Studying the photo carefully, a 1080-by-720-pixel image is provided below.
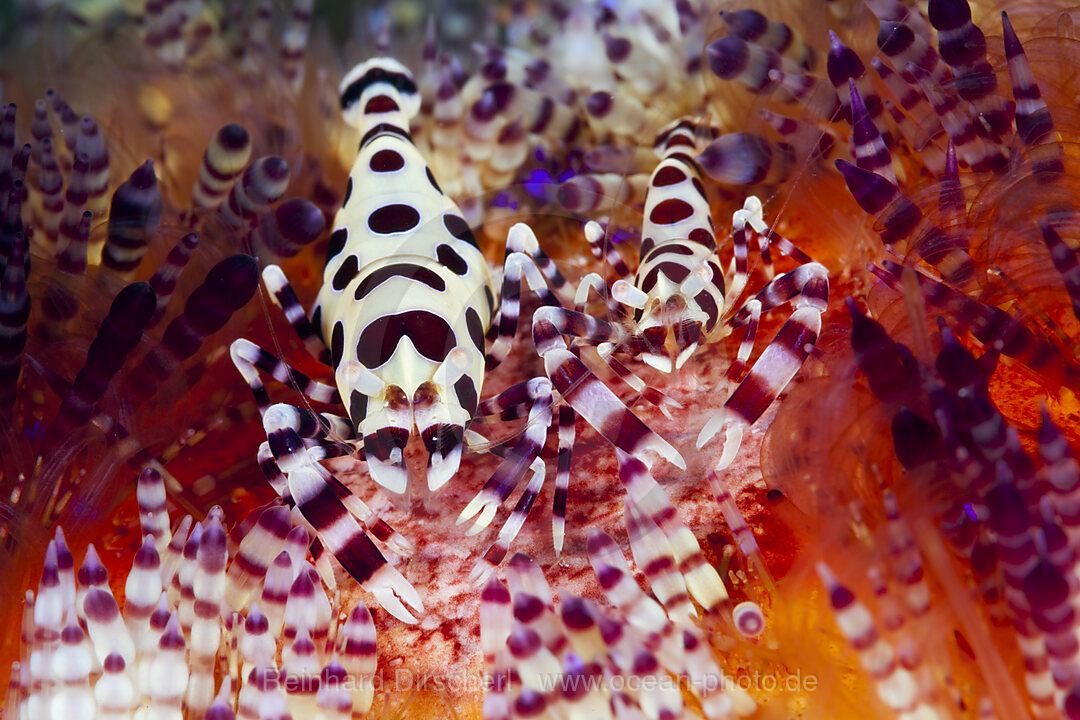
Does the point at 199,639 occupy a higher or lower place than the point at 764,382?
lower

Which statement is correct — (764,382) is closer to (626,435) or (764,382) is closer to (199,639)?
(626,435)

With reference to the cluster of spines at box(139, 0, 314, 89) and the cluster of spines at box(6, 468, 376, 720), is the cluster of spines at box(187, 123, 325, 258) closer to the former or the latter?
the cluster of spines at box(139, 0, 314, 89)

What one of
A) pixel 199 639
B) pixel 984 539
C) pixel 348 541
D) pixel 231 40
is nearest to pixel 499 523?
pixel 348 541

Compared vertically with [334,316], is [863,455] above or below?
below

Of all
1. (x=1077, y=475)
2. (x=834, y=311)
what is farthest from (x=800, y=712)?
(x=834, y=311)

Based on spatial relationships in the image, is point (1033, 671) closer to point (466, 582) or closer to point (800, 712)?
point (800, 712)
